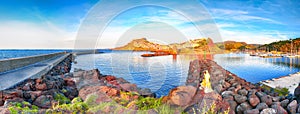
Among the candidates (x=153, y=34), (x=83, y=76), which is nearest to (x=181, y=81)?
(x=153, y=34)

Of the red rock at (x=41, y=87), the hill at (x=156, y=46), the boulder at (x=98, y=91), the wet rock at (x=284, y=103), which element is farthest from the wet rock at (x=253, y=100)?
the red rock at (x=41, y=87)

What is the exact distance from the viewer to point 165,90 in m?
5.36

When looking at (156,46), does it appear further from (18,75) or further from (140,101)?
(18,75)

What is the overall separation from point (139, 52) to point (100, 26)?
0.97m

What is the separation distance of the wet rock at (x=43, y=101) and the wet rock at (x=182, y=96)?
2.79 meters

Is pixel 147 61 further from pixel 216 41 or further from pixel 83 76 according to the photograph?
pixel 83 76

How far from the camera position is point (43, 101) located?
4691 millimetres

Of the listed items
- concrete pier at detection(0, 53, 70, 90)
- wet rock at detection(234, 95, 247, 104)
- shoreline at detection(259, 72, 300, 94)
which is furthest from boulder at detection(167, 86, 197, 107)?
shoreline at detection(259, 72, 300, 94)

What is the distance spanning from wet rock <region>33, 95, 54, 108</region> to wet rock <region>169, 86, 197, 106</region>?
2.79 meters

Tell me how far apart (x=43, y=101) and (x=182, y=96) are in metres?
3.19

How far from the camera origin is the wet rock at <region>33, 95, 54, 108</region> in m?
4.60

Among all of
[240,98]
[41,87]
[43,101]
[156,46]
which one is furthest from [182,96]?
[41,87]

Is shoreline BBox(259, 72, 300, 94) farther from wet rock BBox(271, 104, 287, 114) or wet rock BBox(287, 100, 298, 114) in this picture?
wet rock BBox(271, 104, 287, 114)

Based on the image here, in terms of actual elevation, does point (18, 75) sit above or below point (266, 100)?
above
